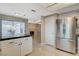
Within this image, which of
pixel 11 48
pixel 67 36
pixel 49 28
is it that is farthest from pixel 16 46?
pixel 67 36

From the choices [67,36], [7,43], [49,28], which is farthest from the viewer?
[67,36]

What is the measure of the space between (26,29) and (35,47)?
0.41 m

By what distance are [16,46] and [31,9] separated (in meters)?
0.70

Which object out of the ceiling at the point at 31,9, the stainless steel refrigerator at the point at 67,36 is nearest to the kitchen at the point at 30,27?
the ceiling at the point at 31,9

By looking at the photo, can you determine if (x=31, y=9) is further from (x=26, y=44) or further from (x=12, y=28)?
(x=26, y=44)

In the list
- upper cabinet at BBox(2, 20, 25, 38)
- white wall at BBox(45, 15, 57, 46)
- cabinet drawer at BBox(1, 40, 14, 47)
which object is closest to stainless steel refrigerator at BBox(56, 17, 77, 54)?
white wall at BBox(45, 15, 57, 46)

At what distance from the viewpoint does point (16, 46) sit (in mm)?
1579

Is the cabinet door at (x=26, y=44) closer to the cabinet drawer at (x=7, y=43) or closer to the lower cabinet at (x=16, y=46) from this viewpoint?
the lower cabinet at (x=16, y=46)

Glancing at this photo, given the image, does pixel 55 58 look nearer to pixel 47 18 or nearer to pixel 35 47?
pixel 35 47

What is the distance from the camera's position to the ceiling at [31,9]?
1320mm

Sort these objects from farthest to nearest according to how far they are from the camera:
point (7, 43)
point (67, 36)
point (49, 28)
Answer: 1. point (67, 36)
2. point (49, 28)
3. point (7, 43)

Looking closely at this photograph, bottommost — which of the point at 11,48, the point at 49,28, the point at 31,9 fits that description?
the point at 11,48

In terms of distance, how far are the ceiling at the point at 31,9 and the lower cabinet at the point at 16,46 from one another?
0.44m

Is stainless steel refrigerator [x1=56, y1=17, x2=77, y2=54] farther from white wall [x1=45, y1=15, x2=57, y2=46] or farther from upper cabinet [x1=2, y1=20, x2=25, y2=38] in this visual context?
upper cabinet [x1=2, y1=20, x2=25, y2=38]
